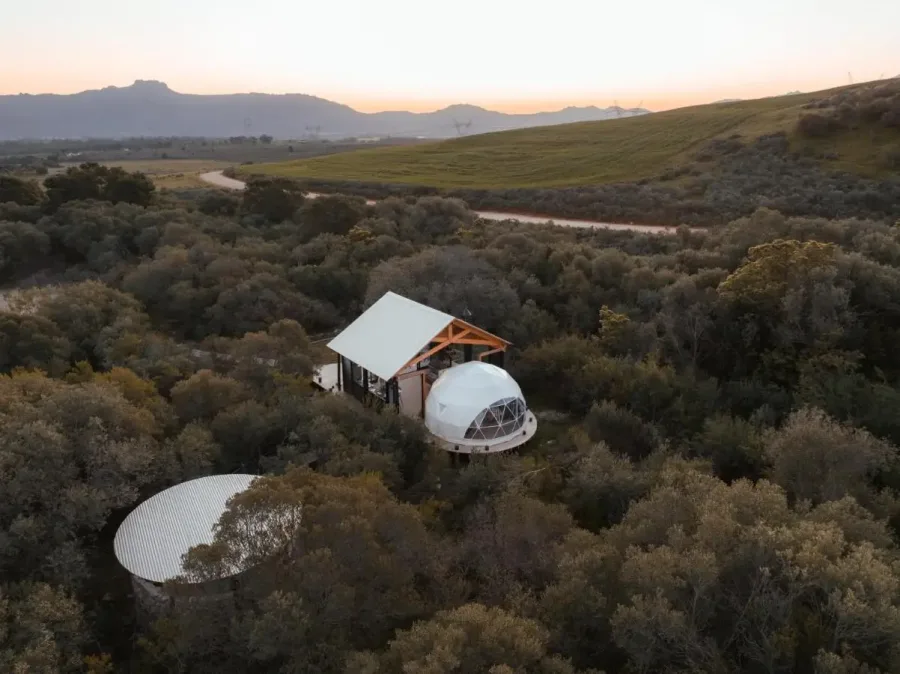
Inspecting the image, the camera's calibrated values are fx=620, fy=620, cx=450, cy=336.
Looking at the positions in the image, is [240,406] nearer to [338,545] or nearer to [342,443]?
[342,443]

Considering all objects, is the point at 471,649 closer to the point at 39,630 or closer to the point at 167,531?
the point at 39,630

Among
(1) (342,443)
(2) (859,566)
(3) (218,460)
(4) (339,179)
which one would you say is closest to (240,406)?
(3) (218,460)

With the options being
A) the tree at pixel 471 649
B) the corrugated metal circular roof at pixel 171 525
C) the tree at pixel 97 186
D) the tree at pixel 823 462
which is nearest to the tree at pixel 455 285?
the corrugated metal circular roof at pixel 171 525

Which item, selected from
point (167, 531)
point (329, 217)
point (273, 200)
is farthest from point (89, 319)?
point (273, 200)

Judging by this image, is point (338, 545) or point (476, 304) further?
point (476, 304)

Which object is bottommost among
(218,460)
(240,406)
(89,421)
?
(218,460)

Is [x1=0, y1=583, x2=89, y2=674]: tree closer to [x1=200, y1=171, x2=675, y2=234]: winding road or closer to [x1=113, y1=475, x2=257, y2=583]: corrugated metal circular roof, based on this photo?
[x1=113, y1=475, x2=257, y2=583]: corrugated metal circular roof

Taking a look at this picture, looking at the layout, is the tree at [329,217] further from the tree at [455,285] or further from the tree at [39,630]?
the tree at [39,630]

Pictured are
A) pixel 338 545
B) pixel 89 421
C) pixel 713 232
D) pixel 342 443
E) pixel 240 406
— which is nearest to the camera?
pixel 338 545
